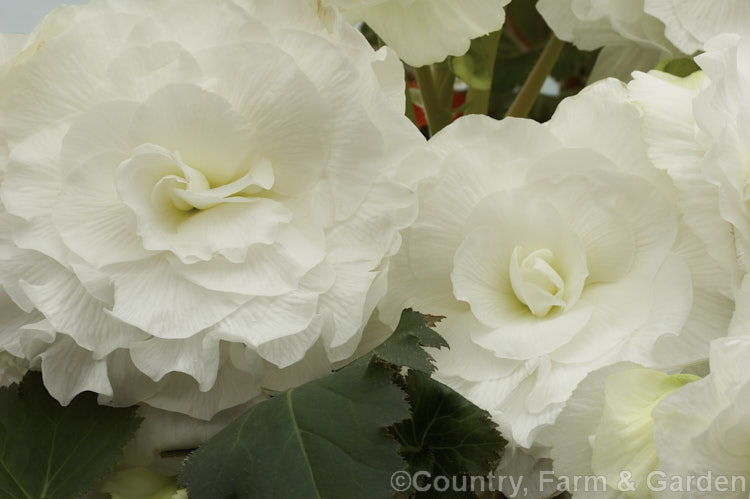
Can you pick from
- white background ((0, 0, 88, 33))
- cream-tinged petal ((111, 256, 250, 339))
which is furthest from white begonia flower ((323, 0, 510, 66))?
white background ((0, 0, 88, 33))

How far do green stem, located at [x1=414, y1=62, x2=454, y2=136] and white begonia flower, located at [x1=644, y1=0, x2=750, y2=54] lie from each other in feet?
0.42

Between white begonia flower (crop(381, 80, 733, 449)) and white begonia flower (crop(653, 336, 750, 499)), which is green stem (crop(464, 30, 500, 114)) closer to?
white begonia flower (crop(381, 80, 733, 449))

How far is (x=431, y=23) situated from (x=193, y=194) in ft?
0.45

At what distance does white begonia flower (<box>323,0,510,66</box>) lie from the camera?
0.43m

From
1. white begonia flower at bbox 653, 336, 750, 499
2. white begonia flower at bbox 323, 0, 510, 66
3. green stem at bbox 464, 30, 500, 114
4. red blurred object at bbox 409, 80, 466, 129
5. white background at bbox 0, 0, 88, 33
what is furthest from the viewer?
white background at bbox 0, 0, 88, 33

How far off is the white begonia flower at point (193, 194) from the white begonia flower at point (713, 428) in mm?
120

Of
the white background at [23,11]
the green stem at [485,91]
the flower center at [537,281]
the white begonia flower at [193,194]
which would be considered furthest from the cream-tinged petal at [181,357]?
the white background at [23,11]

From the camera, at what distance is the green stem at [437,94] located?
52 cm

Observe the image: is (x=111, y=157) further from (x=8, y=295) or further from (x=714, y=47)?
(x=714, y=47)

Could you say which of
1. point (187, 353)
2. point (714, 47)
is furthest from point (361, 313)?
point (714, 47)

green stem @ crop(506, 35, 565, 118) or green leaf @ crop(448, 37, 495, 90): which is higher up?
green leaf @ crop(448, 37, 495, 90)

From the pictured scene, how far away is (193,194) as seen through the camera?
383 millimetres

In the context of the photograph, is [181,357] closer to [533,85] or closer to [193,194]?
[193,194]

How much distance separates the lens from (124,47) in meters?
0.38
